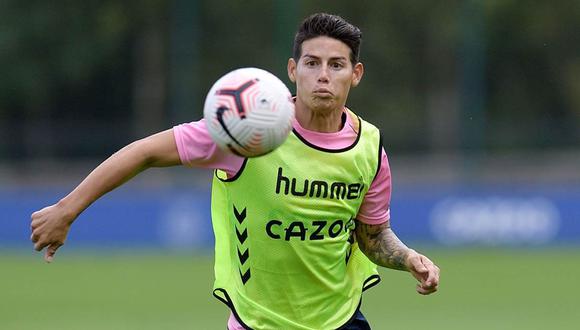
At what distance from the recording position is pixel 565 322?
13062 millimetres

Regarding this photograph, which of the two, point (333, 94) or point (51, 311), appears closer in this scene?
point (333, 94)

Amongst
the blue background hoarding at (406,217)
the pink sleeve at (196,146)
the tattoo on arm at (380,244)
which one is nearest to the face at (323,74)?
the pink sleeve at (196,146)

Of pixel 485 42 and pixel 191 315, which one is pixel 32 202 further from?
pixel 485 42

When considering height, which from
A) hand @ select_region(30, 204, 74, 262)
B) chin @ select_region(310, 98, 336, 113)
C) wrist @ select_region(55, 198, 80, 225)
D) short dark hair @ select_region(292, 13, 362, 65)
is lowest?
hand @ select_region(30, 204, 74, 262)

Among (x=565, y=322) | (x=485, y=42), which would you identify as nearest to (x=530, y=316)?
(x=565, y=322)

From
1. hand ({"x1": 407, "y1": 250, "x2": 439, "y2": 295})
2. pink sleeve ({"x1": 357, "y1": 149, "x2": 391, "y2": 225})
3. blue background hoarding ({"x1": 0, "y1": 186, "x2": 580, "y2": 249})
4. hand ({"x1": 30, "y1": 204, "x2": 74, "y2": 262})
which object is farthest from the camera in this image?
blue background hoarding ({"x1": 0, "y1": 186, "x2": 580, "y2": 249})

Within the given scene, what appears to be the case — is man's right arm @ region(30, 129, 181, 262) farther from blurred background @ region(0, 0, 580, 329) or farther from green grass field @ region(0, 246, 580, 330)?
blurred background @ region(0, 0, 580, 329)

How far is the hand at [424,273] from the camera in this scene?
6.14 m

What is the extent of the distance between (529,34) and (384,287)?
682 cm

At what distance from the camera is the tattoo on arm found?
655 cm

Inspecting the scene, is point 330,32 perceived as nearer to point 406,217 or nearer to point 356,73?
point 356,73

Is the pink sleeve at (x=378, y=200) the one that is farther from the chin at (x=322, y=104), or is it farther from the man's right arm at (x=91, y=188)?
the man's right arm at (x=91, y=188)

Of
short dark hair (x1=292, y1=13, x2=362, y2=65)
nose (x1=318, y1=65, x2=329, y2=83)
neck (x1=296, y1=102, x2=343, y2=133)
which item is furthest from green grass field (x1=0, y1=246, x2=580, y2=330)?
nose (x1=318, y1=65, x2=329, y2=83)

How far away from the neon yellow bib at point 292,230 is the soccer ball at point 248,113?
2.09 feet
